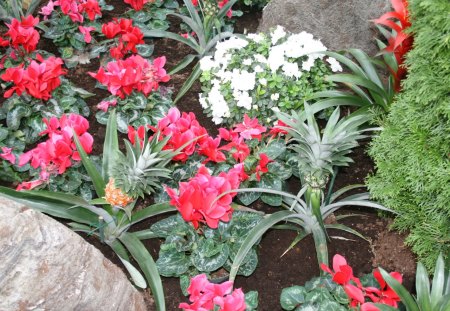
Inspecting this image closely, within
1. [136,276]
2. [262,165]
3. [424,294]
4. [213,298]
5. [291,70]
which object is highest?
[291,70]

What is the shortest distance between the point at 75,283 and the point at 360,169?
1952 millimetres

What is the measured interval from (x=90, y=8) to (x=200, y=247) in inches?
85.7

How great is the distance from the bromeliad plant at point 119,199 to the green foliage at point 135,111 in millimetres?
514

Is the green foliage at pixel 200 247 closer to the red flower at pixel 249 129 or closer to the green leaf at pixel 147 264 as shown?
the green leaf at pixel 147 264

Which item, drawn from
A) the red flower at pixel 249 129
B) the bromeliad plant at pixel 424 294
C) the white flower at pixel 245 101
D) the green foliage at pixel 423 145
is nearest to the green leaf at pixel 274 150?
the red flower at pixel 249 129

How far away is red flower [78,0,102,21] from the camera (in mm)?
4012

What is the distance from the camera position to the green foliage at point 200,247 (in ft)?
8.79

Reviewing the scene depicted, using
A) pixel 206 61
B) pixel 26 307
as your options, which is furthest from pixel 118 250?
pixel 206 61

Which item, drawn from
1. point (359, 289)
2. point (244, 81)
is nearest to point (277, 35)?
point (244, 81)

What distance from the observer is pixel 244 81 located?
3.31 m

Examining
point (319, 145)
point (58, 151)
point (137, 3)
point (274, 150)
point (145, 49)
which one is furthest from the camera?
point (137, 3)

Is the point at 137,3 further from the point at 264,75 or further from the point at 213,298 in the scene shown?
the point at 213,298

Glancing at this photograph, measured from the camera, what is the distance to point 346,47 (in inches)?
149

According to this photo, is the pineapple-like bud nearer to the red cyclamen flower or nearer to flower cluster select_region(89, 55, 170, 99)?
flower cluster select_region(89, 55, 170, 99)
